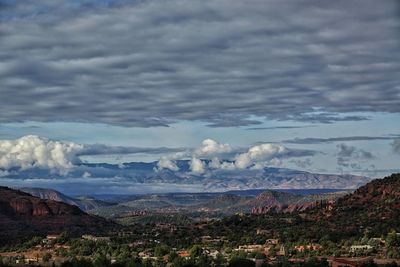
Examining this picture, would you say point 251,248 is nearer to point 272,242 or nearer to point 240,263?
point 272,242

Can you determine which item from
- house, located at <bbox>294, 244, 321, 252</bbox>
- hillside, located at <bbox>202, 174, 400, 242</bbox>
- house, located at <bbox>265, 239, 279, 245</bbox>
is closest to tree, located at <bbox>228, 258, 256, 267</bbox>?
house, located at <bbox>294, 244, 321, 252</bbox>

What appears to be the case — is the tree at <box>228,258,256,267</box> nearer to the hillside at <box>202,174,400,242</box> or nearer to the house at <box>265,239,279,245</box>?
the hillside at <box>202,174,400,242</box>

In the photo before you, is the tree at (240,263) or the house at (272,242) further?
the house at (272,242)

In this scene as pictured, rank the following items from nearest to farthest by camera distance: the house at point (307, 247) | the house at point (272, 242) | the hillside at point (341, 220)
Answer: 1. the house at point (307, 247)
2. the house at point (272, 242)
3. the hillside at point (341, 220)

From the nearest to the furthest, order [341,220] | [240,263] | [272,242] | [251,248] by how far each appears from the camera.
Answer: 1. [240,263]
2. [251,248]
3. [272,242]
4. [341,220]

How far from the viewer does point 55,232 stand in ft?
643

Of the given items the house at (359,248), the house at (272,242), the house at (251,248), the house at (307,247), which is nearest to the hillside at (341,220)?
the house at (272,242)

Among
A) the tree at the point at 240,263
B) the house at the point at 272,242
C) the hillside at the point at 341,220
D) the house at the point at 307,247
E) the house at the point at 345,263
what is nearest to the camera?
the tree at the point at 240,263

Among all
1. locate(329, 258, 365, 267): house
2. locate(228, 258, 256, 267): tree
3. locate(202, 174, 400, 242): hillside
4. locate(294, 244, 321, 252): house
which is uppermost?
locate(202, 174, 400, 242): hillside

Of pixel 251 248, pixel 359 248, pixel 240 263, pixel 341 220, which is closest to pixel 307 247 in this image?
pixel 251 248

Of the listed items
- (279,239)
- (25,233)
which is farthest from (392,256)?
(25,233)

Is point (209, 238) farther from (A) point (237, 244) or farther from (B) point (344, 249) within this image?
(B) point (344, 249)

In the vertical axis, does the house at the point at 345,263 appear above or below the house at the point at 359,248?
below

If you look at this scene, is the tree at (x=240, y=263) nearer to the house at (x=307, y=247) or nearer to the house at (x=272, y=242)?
the house at (x=307, y=247)
